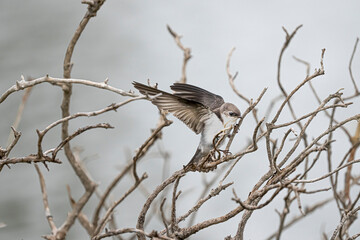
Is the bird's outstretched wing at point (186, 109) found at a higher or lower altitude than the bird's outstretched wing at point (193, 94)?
lower

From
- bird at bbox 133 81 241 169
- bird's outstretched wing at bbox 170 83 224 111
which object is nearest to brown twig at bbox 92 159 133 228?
bird at bbox 133 81 241 169

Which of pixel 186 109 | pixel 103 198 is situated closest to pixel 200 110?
pixel 186 109

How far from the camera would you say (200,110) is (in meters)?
2.72

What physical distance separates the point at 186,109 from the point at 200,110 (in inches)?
2.3

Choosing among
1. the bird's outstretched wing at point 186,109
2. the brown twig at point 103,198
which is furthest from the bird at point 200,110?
the brown twig at point 103,198

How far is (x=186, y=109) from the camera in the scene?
2707mm

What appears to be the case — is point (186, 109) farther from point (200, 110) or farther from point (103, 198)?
point (103, 198)

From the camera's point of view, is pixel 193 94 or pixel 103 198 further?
pixel 103 198

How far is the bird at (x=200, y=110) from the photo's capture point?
2.62 m

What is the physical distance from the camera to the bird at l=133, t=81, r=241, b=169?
2625 mm

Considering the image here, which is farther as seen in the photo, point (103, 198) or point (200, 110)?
point (103, 198)

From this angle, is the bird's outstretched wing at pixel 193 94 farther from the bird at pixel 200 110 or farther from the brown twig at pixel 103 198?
the brown twig at pixel 103 198

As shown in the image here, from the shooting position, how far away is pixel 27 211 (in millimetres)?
4918

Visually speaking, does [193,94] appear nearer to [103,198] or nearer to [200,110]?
[200,110]
